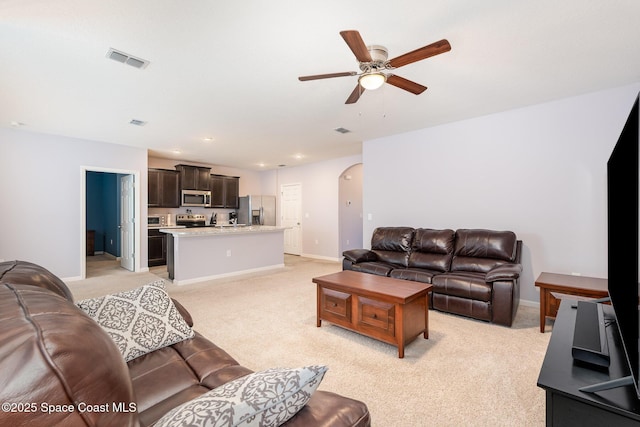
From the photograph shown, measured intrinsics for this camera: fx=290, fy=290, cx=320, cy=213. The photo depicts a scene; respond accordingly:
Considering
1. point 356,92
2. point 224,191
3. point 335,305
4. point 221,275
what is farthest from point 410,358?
point 224,191

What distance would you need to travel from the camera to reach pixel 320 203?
757cm

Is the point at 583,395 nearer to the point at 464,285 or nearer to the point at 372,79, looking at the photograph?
the point at 372,79

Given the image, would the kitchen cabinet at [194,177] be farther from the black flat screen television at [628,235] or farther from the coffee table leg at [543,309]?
the black flat screen television at [628,235]

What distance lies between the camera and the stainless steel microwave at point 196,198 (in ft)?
23.5

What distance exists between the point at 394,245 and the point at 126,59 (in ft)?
12.6

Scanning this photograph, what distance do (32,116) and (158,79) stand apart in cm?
251

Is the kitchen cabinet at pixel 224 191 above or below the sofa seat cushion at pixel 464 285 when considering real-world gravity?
above

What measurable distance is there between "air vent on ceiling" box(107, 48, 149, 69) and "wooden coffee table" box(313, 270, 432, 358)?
2.62 metres

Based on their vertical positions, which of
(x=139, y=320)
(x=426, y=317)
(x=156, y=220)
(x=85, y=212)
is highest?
(x=85, y=212)

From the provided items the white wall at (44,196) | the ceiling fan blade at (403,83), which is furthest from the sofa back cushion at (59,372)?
the white wall at (44,196)

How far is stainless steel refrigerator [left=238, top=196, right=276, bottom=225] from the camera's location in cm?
798

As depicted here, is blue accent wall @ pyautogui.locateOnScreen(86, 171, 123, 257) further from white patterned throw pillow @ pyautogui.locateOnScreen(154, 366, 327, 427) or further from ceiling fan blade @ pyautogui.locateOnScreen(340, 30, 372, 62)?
white patterned throw pillow @ pyautogui.locateOnScreen(154, 366, 327, 427)

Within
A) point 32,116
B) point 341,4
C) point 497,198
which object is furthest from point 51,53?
point 497,198

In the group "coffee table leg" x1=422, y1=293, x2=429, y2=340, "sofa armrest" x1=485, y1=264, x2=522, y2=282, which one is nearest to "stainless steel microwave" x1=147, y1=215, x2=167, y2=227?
"coffee table leg" x1=422, y1=293, x2=429, y2=340
